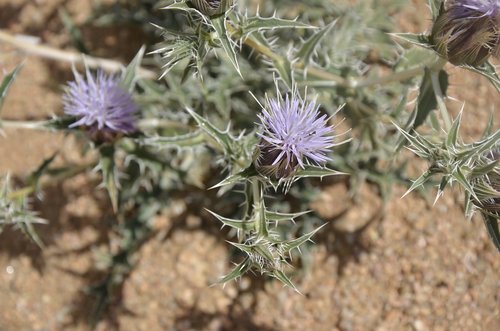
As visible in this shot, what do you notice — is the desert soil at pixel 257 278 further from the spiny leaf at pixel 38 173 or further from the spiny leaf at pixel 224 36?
the spiny leaf at pixel 224 36

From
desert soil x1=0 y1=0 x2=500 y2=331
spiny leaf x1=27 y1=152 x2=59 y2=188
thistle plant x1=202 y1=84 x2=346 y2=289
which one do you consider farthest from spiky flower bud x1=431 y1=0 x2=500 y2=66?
spiny leaf x1=27 y1=152 x2=59 y2=188

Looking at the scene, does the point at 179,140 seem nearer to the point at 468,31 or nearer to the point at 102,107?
the point at 102,107

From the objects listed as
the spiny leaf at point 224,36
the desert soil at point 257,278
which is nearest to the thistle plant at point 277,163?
the spiny leaf at point 224,36

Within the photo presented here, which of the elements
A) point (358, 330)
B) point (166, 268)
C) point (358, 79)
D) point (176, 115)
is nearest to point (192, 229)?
point (166, 268)

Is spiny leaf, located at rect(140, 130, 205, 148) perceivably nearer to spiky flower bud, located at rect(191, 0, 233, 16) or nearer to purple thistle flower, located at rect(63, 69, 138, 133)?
purple thistle flower, located at rect(63, 69, 138, 133)

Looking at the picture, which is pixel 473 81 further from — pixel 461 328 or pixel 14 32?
pixel 14 32

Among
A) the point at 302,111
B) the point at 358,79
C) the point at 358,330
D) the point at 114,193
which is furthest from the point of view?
the point at 358,330
